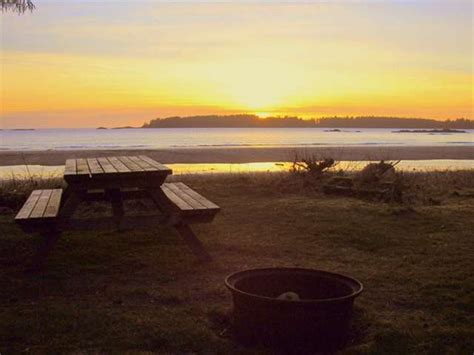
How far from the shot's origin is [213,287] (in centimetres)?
527

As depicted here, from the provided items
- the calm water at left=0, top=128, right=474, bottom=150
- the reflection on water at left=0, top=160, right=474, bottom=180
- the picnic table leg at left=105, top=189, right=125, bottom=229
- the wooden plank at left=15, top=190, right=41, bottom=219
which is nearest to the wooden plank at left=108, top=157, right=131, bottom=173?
the picnic table leg at left=105, top=189, right=125, bottom=229

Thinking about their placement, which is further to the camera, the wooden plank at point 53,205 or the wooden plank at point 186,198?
the wooden plank at point 186,198

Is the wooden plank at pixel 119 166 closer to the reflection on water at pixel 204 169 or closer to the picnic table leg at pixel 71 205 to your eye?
the picnic table leg at pixel 71 205

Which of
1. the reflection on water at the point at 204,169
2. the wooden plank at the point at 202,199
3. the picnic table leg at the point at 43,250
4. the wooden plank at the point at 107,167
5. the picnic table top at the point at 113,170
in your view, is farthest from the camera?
the reflection on water at the point at 204,169

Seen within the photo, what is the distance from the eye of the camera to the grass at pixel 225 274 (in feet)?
13.5

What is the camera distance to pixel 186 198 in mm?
6605

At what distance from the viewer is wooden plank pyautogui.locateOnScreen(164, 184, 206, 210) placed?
596 cm

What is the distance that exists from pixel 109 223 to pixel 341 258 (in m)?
2.43

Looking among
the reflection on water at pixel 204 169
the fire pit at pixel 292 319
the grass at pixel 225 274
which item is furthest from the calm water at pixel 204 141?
the fire pit at pixel 292 319

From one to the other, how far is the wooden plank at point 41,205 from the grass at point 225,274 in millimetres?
562

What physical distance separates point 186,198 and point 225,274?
4.04ft

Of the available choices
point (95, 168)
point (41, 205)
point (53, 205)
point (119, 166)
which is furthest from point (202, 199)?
point (41, 205)

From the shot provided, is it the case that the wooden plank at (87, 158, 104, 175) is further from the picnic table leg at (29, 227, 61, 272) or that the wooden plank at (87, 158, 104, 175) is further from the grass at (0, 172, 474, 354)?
the grass at (0, 172, 474, 354)

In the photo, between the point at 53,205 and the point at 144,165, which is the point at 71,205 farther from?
the point at 144,165
